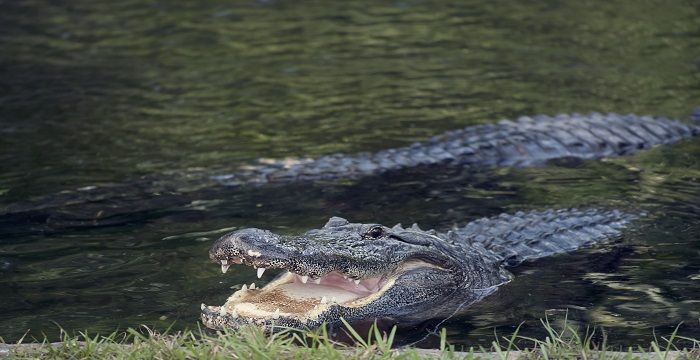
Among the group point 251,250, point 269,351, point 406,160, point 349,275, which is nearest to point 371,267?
point 349,275

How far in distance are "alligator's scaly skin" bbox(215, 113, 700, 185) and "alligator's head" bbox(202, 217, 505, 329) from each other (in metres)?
2.25

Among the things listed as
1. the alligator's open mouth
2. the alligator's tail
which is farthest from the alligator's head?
the alligator's tail

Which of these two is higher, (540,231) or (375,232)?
(375,232)

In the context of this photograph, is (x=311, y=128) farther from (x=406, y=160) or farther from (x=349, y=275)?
(x=349, y=275)

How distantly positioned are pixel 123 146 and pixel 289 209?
2.30 m

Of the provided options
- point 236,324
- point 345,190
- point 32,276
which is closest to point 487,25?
point 345,190

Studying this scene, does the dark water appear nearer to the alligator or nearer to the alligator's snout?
the alligator

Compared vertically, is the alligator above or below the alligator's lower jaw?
below

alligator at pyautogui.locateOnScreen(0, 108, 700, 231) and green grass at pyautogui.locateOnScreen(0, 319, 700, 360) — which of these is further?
alligator at pyautogui.locateOnScreen(0, 108, 700, 231)

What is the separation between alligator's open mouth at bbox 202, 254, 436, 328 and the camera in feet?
14.6

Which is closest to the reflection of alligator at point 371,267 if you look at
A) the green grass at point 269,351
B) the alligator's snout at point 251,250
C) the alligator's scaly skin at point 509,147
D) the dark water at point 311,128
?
the alligator's snout at point 251,250

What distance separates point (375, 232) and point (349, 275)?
1.05 ft

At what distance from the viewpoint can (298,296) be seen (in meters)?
4.87

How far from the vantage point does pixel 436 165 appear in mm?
7902
